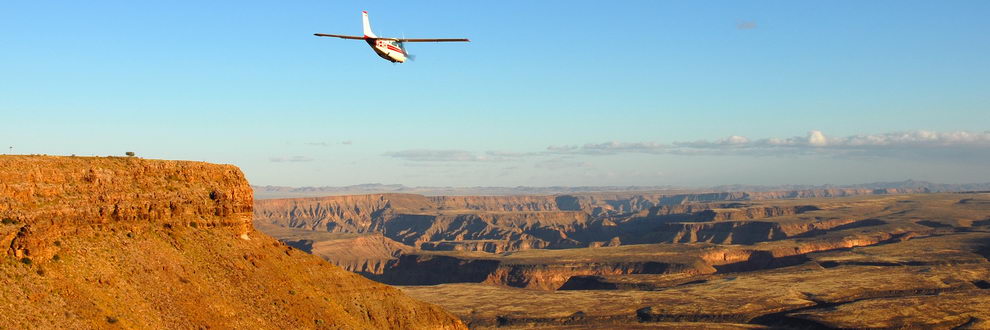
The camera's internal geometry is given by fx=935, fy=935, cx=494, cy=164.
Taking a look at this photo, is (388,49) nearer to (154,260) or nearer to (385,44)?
(385,44)

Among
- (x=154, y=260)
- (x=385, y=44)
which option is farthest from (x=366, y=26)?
(x=154, y=260)

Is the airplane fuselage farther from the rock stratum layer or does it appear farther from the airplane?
the rock stratum layer

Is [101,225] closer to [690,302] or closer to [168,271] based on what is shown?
[168,271]

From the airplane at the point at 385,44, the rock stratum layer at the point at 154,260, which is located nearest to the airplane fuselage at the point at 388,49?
the airplane at the point at 385,44

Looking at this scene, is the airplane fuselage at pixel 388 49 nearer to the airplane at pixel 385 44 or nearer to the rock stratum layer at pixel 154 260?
the airplane at pixel 385 44

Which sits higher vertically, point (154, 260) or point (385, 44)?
point (385, 44)

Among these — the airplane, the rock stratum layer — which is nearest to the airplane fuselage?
the airplane
